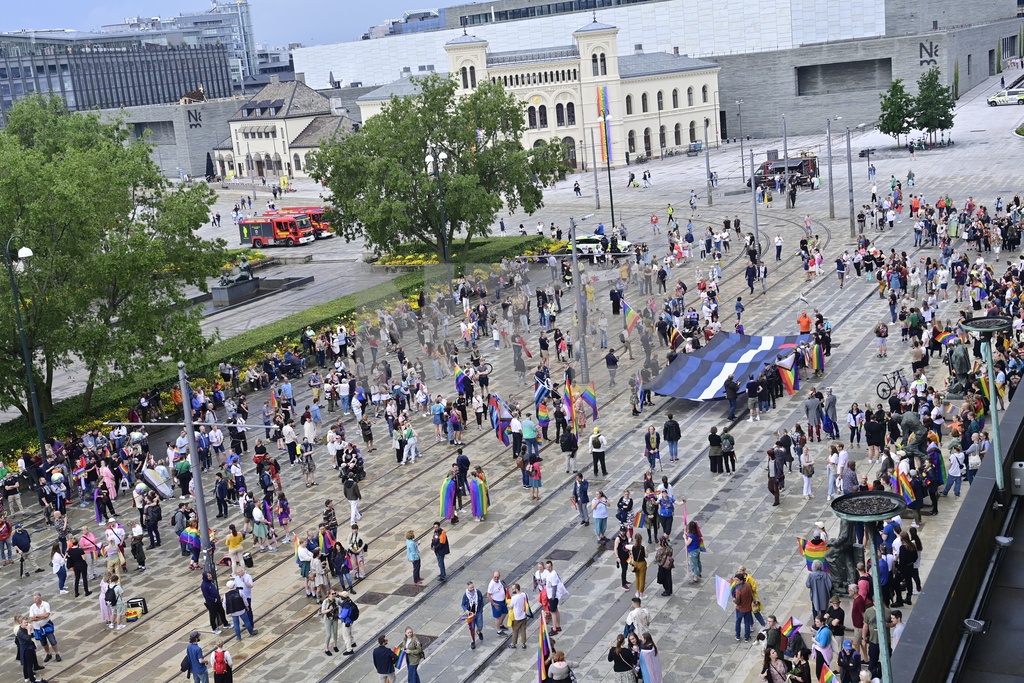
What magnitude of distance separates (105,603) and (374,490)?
8.05 m

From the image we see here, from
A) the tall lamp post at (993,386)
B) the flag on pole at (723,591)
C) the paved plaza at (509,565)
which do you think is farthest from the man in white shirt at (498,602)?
the tall lamp post at (993,386)

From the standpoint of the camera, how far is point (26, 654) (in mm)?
22156

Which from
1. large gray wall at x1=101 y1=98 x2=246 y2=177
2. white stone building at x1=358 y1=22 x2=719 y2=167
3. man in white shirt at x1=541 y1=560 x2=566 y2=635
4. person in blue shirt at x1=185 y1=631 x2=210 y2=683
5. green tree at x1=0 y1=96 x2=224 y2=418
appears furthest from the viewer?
large gray wall at x1=101 y1=98 x2=246 y2=177

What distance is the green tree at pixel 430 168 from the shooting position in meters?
56.3

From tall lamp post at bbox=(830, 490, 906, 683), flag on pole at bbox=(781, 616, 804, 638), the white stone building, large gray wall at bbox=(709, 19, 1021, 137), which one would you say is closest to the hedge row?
flag on pole at bbox=(781, 616, 804, 638)

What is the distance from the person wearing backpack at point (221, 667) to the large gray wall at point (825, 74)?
93308mm

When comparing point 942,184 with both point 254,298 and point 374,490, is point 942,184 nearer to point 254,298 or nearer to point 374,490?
point 254,298

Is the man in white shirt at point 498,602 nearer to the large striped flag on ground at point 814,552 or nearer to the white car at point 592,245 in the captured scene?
the large striped flag on ground at point 814,552

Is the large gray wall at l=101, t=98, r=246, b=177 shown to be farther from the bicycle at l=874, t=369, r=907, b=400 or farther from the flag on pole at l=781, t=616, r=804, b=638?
the flag on pole at l=781, t=616, r=804, b=638

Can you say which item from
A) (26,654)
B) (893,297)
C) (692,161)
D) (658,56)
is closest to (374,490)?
(26,654)

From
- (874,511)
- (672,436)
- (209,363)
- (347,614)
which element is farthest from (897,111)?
(874,511)

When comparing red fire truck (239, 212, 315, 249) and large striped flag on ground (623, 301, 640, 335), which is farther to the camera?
red fire truck (239, 212, 315, 249)

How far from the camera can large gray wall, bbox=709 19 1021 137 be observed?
338ft

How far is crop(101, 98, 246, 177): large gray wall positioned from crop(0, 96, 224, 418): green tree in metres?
90.5
